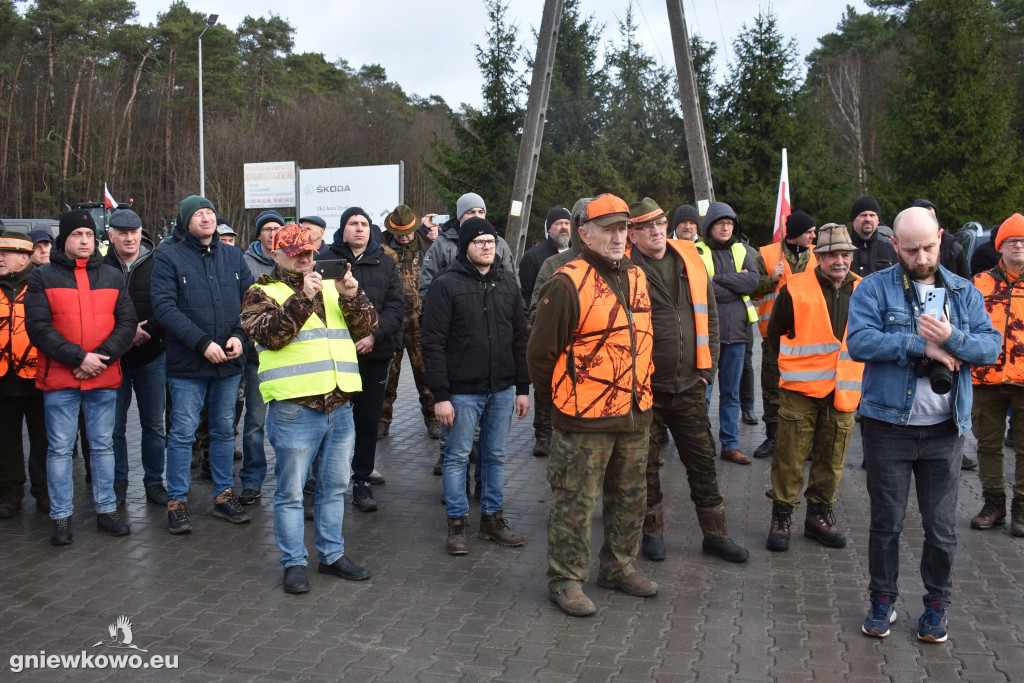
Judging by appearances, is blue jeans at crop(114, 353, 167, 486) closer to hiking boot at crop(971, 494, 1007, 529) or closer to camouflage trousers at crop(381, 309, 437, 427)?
camouflage trousers at crop(381, 309, 437, 427)

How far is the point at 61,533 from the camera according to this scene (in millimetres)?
5863

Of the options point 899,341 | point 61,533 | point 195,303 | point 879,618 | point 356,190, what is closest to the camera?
point 899,341

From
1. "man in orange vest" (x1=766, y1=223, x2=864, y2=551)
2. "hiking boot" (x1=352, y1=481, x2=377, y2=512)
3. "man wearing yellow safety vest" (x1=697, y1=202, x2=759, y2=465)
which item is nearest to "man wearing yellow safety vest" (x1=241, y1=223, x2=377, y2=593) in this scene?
"hiking boot" (x1=352, y1=481, x2=377, y2=512)

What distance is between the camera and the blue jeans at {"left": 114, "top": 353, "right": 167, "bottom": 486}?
6.82 meters

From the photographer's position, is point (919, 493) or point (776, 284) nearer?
point (919, 493)

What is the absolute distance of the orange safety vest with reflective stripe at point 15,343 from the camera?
254 inches

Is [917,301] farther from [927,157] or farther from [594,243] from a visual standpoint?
[927,157]

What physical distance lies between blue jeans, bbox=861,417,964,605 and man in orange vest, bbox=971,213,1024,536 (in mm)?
2063

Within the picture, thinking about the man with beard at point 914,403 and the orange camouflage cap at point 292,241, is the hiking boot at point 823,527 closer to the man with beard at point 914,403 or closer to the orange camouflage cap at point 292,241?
the man with beard at point 914,403

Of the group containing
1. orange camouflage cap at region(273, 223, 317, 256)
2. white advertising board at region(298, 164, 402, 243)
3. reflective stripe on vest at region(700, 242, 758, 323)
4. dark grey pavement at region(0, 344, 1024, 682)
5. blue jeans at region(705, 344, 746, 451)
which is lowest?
dark grey pavement at region(0, 344, 1024, 682)

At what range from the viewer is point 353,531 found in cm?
616

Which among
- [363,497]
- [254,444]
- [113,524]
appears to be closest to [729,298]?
[363,497]

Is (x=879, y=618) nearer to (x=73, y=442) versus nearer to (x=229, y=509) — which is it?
(x=229, y=509)

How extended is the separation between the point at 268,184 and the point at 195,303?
35589 mm
